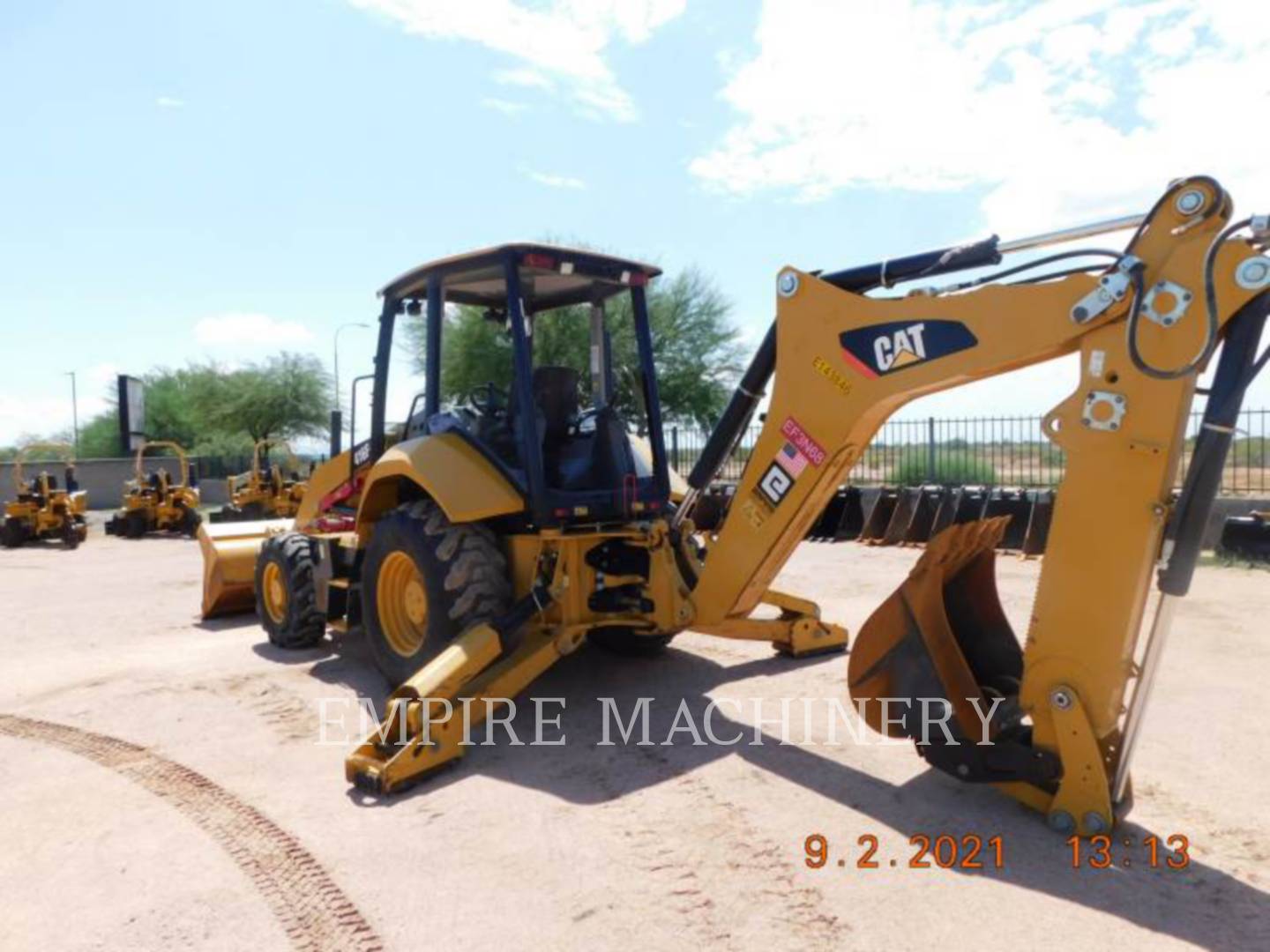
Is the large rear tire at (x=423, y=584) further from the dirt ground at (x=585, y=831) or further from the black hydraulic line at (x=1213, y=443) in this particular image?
the black hydraulic line at (x=1213, y=443)

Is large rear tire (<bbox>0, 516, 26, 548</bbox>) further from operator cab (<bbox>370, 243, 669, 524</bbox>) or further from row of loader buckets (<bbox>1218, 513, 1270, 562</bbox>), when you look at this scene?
row of loader buckets (<bbox>1218, 513, 1270, 562</bbox>)

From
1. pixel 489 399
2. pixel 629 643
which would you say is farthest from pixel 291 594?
pixel 629 643

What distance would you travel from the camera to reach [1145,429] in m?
3.13

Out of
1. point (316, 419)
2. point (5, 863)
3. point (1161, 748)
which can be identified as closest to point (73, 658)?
point (5, 863)

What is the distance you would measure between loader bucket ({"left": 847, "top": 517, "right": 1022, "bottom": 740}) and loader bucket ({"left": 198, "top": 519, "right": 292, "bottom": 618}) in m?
5.64

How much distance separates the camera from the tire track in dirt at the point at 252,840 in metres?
2.96

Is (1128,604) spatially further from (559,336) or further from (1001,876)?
(559,336)

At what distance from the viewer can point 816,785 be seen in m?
3.85

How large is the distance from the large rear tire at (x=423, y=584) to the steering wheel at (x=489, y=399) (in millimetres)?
666

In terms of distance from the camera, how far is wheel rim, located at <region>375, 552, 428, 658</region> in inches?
213

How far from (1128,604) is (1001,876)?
1.00 meters

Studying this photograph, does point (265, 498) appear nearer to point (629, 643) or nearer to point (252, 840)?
point (629, 643)

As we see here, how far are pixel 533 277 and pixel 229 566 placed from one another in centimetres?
417

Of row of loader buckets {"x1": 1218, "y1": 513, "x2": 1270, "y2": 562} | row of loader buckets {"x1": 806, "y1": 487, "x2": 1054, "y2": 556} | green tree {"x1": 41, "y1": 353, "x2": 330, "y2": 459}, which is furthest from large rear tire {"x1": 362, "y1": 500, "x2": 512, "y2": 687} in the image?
green tree {"x1": 41, "y1": 353, "x2": 330, "y2": 459}
